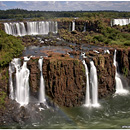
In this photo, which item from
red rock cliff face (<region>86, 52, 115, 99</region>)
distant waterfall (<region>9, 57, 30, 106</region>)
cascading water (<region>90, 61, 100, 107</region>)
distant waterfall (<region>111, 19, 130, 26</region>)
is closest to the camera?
distant waterfall (<region>9, 57, 30, 106</region>)

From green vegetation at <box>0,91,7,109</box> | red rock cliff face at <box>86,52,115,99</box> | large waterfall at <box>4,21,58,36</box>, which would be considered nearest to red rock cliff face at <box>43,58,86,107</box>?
red rock cliff face at <box>86,52,115,99</box>

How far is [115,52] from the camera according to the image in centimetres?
2894

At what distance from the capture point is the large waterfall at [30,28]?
44812 millimetres

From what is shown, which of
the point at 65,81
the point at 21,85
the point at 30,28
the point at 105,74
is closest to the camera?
the point at 21,85

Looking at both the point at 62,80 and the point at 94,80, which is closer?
the point at 62,80

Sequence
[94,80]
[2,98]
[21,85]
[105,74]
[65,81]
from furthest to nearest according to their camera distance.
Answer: [105,74], [94,80], [65,81], [21,85], [2,98]

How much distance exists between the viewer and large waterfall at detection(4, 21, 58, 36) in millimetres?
44812

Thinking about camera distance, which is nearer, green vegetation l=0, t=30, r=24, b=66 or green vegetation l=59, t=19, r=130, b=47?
green vegetation l=0, t=30, r=24, b=66

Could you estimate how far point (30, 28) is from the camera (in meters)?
→ 49.0

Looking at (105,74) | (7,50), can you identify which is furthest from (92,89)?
(7,50)

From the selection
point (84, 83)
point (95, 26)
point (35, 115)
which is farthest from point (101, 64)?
point (95, 26)

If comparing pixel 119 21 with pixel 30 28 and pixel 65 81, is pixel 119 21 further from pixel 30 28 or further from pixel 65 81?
pixel 65 81

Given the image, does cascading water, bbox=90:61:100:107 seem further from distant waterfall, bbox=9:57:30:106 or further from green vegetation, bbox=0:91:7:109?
green vegetation, bbox=0:91:7:109

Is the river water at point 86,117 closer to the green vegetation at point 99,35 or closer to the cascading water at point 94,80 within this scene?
the cascading water at point 94,80
